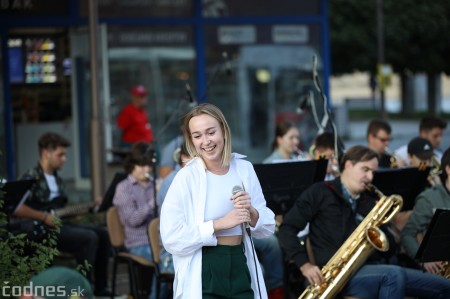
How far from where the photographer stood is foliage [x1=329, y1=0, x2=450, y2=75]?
2947cm

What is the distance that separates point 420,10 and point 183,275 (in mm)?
25832

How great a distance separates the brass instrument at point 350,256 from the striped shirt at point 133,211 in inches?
75.4

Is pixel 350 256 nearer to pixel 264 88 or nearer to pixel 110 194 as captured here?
pixel 110 194

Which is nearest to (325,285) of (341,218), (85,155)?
(341,218)

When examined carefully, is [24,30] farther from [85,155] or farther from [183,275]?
[183,275]

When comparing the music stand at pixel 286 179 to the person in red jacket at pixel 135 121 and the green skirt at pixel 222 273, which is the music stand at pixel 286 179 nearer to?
the green skirt at pixel 222 273

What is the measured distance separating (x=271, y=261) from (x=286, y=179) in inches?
41.8

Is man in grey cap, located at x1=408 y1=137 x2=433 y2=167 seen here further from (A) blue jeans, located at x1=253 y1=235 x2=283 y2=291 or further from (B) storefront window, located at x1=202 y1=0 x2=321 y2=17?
(B) storefront window, located at x1=202 y1=0 x2=321 y2=17

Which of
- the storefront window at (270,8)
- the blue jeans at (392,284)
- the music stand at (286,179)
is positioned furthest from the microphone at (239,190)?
the storefront window at (270,8)

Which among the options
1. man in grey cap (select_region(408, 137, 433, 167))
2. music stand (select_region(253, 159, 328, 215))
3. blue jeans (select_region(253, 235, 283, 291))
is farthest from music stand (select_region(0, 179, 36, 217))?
man in grey cap (select_region(408, 137, 433, 167))

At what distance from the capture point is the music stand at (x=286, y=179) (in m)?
7.04

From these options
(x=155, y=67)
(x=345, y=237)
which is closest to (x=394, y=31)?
(x=155, y=67)

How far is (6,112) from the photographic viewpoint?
12383mm

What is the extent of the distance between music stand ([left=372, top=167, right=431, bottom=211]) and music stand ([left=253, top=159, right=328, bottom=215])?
46 cm
